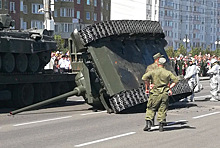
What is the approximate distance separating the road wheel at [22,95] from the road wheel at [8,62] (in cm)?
65

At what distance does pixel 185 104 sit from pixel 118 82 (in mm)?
4105

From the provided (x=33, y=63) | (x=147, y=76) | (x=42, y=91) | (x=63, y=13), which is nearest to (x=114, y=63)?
(x=147, y=76)

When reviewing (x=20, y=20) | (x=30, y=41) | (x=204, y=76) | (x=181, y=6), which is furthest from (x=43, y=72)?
(x=181, y=6)

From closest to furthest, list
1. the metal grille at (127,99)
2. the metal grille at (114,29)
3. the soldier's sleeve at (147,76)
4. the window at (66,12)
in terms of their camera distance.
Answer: the soldier's sleeve at (147,76) < the metal grille at (127,99) < the metal grille at (114,29) < the window at (66,12)

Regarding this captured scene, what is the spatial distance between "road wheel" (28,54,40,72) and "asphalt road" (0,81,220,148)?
8.43 feet

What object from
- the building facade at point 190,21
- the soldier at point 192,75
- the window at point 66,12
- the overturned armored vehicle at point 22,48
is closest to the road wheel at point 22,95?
the overturned armored vehicle at point 22,48

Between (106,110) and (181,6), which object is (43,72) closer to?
(106,110)

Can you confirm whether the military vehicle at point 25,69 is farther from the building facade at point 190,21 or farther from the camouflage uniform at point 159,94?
the building facade at point 190,21

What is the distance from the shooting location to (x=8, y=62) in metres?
18.6

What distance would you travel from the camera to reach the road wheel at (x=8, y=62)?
60.5ft

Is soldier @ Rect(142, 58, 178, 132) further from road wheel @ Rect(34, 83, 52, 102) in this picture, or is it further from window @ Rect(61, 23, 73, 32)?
window @ Rect(61, 23, 73, 32)

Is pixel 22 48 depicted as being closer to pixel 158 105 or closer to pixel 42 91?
pixel 42 91

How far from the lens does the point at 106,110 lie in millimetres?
16906

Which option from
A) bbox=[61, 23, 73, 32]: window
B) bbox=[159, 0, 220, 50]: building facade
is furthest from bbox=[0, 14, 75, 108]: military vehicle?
bbox=[159, 0, 220, 50]: building facade
